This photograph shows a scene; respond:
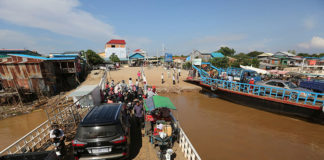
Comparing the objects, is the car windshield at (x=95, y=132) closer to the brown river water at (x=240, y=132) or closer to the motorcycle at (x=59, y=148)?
the motorcycle at (x=59, y=148)

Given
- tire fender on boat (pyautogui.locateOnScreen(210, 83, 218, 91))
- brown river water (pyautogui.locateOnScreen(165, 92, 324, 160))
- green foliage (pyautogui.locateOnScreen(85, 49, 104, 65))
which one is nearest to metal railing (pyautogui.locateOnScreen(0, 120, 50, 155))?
brown river water (pyautogui.locateOnScreen(165, 92, 324, 160))

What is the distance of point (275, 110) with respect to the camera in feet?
32.1

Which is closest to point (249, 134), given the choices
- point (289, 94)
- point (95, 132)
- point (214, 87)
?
point (289, 94)

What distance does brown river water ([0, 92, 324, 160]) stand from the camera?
6.00 m

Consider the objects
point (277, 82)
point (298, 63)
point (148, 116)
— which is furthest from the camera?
point (298, 63)

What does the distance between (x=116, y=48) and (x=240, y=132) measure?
6471cm

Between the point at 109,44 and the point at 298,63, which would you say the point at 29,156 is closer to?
the point at 298,63

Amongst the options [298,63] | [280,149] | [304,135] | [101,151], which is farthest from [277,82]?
[298,63]

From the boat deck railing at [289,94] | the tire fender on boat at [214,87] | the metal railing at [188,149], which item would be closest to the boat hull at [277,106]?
the boat deck railing at [289,94]

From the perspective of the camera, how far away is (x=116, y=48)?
63.2 m

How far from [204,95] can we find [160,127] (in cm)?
1173

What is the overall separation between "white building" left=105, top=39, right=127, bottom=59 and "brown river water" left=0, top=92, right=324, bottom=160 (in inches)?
2206

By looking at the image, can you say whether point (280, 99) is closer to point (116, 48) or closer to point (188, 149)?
point (188, 149)

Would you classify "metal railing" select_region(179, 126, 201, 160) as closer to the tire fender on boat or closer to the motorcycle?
the motorcycle
